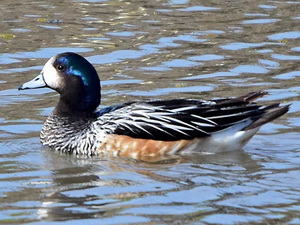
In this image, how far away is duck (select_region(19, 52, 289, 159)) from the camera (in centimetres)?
1091

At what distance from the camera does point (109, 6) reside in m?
17.4

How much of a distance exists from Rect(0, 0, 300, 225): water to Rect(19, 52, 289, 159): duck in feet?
0.57

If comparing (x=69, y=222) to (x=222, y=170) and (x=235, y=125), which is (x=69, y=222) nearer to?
(x=222, y=170)

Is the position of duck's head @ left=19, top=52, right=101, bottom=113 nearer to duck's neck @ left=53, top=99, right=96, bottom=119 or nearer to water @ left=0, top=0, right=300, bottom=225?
duck's neck @ left=53, top=99, right=96, bottom=119

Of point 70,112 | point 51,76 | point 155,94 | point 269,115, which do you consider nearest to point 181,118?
point 269,115

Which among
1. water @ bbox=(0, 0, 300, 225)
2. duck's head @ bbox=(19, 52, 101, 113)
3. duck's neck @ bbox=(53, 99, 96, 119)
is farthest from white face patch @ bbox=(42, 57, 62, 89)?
water @ bbox=(0, 0, 300, 225)

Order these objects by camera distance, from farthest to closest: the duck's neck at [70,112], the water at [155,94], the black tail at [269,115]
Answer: the duck's neck at [70,112] < the black tail at [269,115] < the water at [155,94]

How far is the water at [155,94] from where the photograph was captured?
8836 millimetres

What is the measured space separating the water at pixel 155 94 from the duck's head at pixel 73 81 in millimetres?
606

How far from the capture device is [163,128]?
36.1 ft

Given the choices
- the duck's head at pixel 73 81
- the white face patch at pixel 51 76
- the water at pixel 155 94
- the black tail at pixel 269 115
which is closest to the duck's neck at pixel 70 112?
the duck's head at pixel 73 81

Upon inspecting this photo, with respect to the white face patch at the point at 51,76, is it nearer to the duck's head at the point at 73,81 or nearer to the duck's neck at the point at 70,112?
the duck's head at the point at 73,81

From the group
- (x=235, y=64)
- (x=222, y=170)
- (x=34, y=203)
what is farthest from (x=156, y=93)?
(x=34, y=203)

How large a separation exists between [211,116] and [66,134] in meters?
1.54
